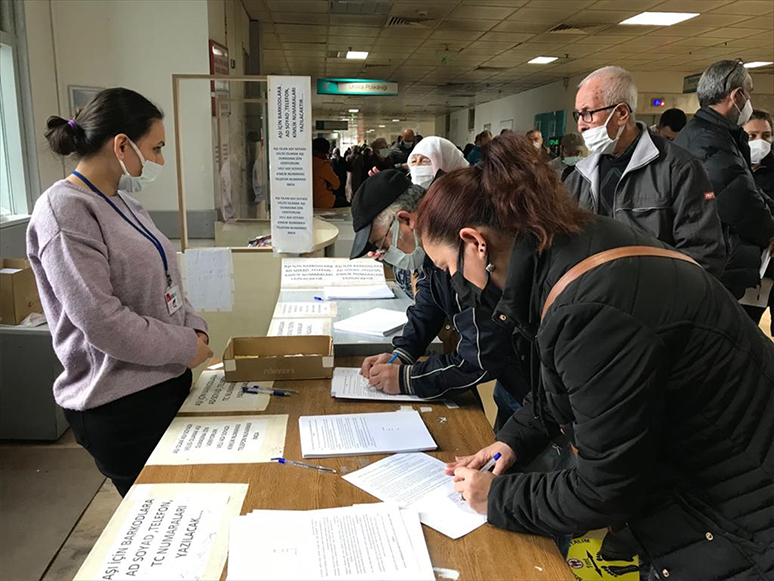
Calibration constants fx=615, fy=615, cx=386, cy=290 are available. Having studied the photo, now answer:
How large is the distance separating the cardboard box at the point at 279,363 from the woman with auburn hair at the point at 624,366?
74 cm

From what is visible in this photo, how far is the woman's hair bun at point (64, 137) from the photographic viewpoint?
4.60ft

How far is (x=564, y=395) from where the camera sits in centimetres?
90

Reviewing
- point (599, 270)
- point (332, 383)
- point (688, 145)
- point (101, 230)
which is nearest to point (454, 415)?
point (332, 383)

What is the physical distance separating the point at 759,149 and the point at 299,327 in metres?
2.71

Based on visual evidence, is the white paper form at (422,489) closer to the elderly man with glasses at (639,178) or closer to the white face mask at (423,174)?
the elderly man with glasses at (639,178)

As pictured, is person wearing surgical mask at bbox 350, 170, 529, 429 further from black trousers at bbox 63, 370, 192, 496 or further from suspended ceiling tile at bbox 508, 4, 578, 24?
suspended ceiling tile at bbox 508, 4, 578, 24

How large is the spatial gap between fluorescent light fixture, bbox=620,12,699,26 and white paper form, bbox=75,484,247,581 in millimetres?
7143

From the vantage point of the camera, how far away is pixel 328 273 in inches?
114

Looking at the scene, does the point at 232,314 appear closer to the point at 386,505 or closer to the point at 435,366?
the point at 435,366

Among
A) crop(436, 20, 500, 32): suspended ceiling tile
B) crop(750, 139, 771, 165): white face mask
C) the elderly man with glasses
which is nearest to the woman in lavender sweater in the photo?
the elderly man with glasses

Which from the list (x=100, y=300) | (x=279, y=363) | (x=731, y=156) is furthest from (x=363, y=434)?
(x=731, y=156)

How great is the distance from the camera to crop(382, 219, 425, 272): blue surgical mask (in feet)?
5.77

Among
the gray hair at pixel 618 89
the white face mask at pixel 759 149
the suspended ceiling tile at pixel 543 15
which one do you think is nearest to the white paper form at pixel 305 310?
the gray hair at pixel 618 89

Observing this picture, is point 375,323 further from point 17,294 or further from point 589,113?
point 17,294
